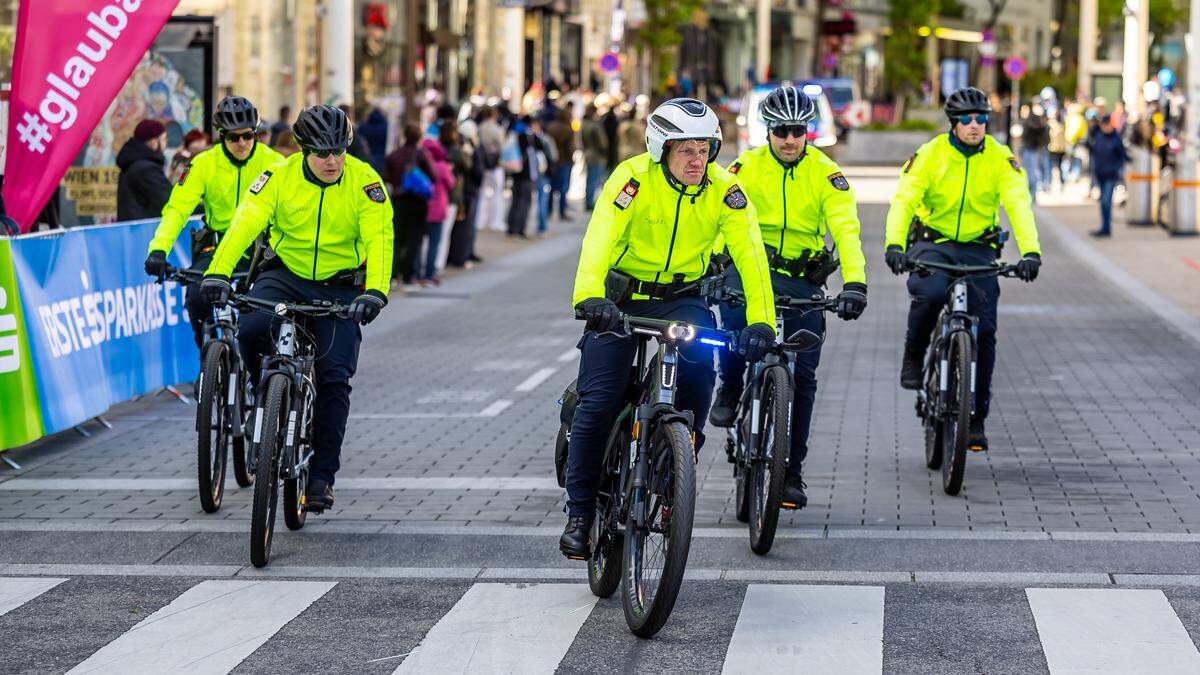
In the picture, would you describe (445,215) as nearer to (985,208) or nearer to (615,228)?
(985,208)

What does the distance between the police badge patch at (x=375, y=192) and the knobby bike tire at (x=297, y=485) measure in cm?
79

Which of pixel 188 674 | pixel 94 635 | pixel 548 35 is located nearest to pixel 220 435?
pixel 94 635

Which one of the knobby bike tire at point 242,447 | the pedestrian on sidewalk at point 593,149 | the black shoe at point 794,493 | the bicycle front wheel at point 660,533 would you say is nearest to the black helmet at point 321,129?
the knobby bike tire at point 242,447

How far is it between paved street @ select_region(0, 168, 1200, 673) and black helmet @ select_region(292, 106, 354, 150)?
1.57m

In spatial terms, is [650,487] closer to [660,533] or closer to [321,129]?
[660,533]

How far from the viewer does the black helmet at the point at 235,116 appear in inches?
394

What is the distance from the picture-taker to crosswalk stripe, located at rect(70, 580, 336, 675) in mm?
6352

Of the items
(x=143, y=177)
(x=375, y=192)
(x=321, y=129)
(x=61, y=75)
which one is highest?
(x=61, y=75)

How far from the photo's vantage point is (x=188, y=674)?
6.21 metres

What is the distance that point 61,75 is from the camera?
11.5m

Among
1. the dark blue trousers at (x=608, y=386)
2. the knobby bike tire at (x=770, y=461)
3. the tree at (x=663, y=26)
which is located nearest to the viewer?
the dark blue trousers at (x=608, y=386)

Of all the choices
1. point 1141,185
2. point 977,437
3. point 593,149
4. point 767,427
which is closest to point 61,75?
point 767,427

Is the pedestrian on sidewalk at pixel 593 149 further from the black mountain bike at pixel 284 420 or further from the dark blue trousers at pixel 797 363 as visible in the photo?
the black mountain bike at pixel 284 420

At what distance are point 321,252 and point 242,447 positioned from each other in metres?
1.55
